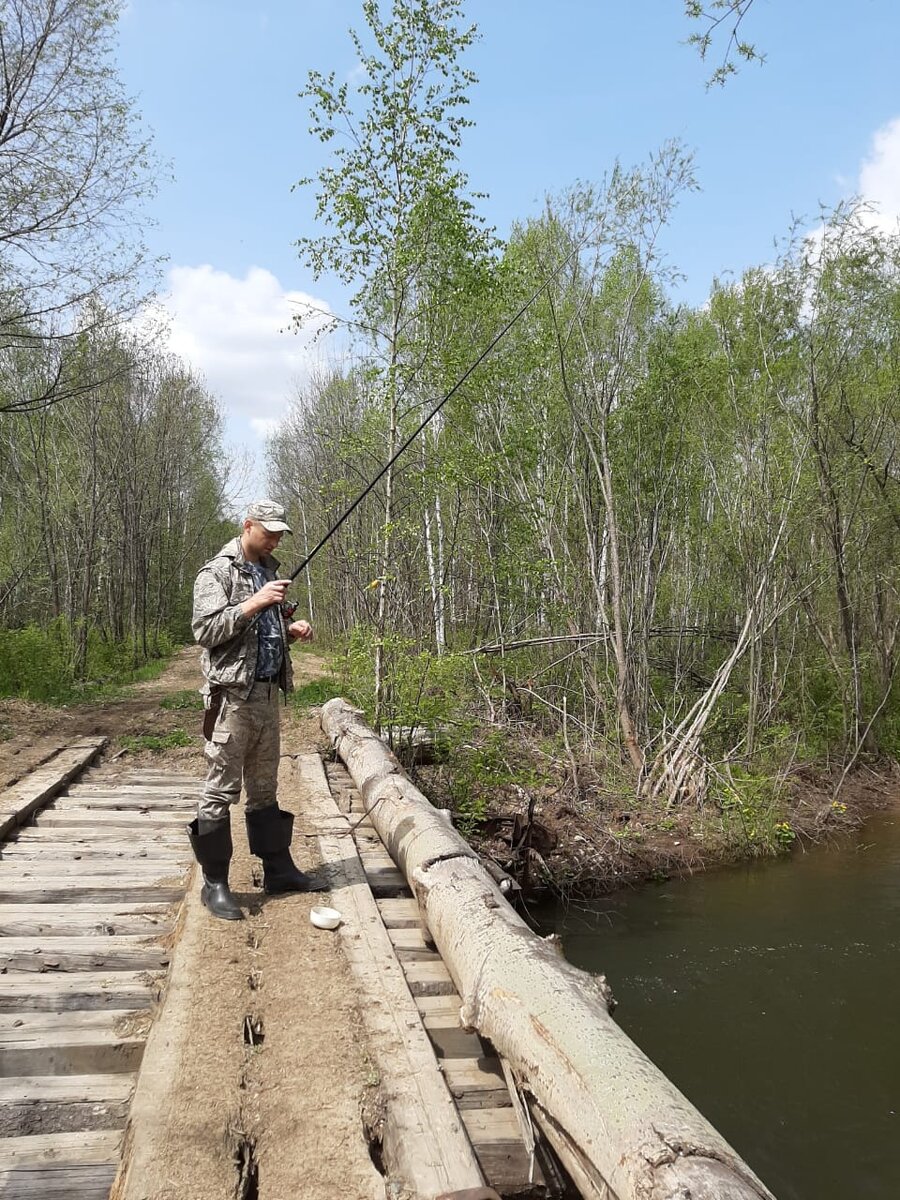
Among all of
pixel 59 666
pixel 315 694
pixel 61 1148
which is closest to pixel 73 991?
pixel 61 1148

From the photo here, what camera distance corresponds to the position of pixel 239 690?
390 cm

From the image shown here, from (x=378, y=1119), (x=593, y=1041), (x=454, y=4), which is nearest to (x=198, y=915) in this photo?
(x=378, y=1119)

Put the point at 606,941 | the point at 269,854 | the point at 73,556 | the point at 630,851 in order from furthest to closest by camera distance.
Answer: the point at 73,556 < the point at 630,851 < the point at 606,941 < the point at 269,854

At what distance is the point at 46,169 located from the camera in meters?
10.6

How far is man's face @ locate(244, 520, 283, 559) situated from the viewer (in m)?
4.05

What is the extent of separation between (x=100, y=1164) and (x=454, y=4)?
379 inches

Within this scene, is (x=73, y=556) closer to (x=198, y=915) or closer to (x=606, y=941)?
(x=606, y=941)

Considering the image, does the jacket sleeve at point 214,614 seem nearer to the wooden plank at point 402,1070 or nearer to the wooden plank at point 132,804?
the wooden plank at point 402,1070

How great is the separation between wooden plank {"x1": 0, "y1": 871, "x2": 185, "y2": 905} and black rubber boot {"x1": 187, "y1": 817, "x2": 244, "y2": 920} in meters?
0.61

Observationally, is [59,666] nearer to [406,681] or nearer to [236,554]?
[406,681]

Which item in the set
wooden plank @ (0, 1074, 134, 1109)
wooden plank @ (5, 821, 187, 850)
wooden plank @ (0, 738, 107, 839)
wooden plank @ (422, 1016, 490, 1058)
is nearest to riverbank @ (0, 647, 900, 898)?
wooden plank @ (0, 738, 107, 839)

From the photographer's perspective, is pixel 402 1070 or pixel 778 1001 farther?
pixel 778 1001

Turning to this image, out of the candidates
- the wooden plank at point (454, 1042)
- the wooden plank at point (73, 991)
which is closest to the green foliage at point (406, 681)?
the wooden plank at point (73, 991)

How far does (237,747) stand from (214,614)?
0.66 meters
